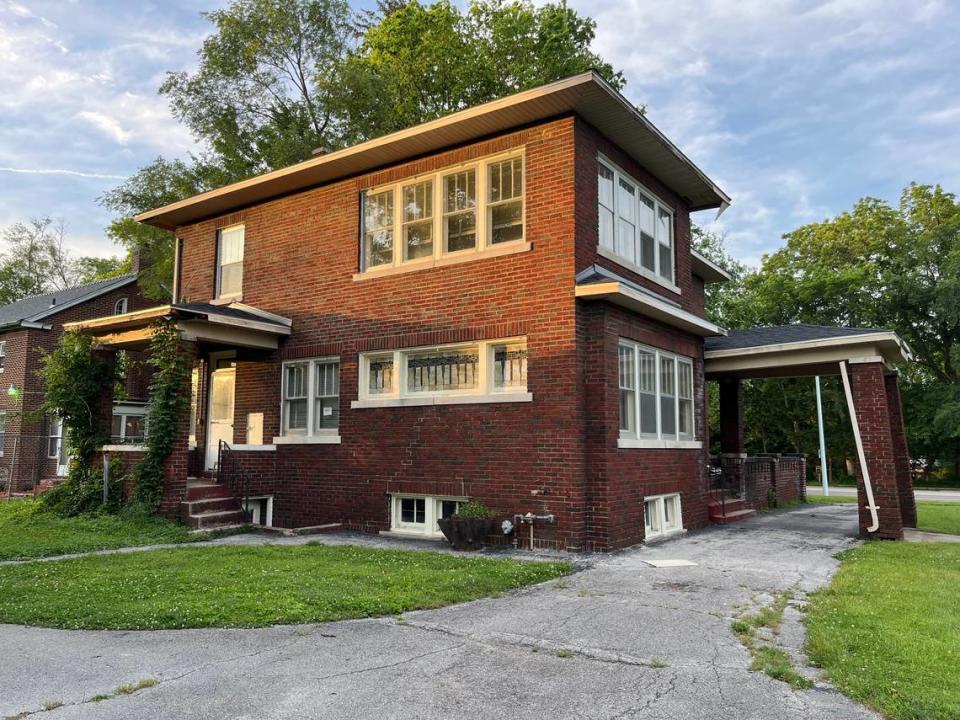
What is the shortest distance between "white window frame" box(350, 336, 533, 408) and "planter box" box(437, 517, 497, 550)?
5.96 ft

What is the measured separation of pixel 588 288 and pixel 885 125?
14511 millimetres

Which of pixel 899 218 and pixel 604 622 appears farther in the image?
pixel 899 218

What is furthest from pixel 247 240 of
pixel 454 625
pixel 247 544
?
pixel 454 625

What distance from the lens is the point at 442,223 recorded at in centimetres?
1159

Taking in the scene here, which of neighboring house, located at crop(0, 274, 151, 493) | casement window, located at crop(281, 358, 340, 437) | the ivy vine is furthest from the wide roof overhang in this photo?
neighboring house, located at crop(0, 274, 151, 493)

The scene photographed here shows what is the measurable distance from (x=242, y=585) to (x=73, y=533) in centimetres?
500

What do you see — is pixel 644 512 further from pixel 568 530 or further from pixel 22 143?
pixel 22 143

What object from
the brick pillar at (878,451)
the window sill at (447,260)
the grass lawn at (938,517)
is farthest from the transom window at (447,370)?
the grass lawn at (938,517)

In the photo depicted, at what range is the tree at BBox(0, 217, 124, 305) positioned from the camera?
43.8m

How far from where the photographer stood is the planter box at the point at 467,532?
977 centimetres

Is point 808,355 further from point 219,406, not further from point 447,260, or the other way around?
point 219,406

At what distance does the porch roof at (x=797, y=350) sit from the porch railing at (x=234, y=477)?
364 inches

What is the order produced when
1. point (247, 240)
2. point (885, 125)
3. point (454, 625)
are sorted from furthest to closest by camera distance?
point (885, 125) < point (247, 240) < point (454, 625)

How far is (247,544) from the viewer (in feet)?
33.4
